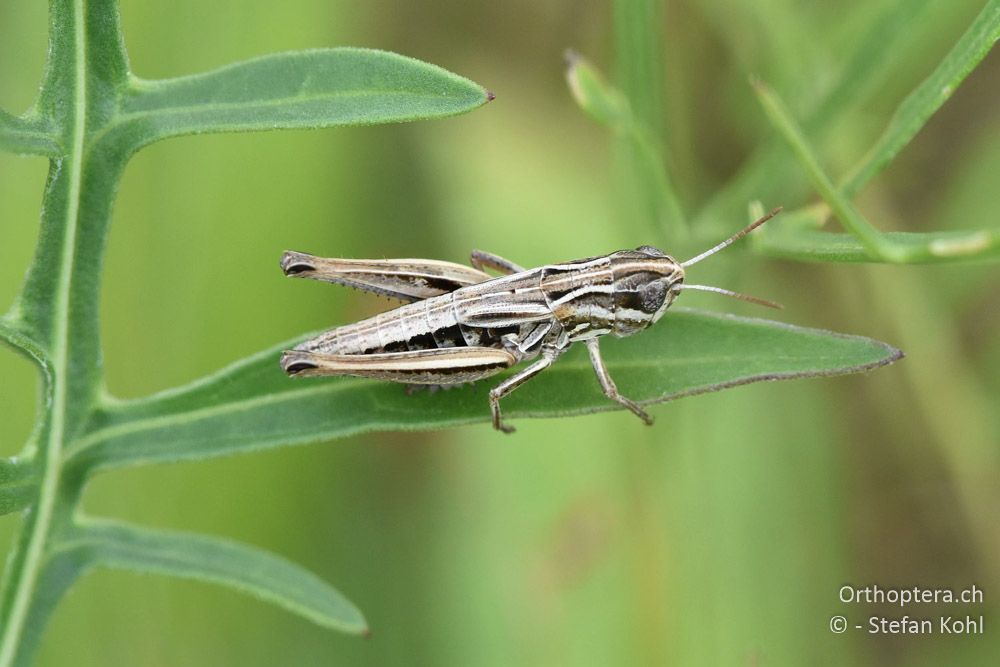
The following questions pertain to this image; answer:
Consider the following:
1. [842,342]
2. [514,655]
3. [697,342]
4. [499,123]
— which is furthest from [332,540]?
[842,342]

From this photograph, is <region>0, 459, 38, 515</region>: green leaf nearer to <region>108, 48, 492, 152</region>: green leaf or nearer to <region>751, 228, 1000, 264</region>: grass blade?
<region>108, 48, 492, 152</region>: green leaf

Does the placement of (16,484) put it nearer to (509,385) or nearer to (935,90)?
(509,385)

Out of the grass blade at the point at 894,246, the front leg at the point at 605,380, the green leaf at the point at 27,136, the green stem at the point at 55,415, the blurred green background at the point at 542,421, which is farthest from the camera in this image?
the blurred green background at the point at 542,421

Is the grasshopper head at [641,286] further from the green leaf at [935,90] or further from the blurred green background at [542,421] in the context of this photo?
the blurred green background at [542,421]

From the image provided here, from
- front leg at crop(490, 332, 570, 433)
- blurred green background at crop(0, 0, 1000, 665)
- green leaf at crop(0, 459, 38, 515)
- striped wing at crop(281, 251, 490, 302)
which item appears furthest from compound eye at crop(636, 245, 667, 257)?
green leaf at crop(0, 459, 38, 515)

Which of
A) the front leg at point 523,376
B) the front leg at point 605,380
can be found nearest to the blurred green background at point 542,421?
the front leg at point 523,376

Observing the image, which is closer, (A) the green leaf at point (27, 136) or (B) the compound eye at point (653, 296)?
(A) the green leaf at point (27, 136)

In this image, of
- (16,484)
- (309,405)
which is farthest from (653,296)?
(16,484)
